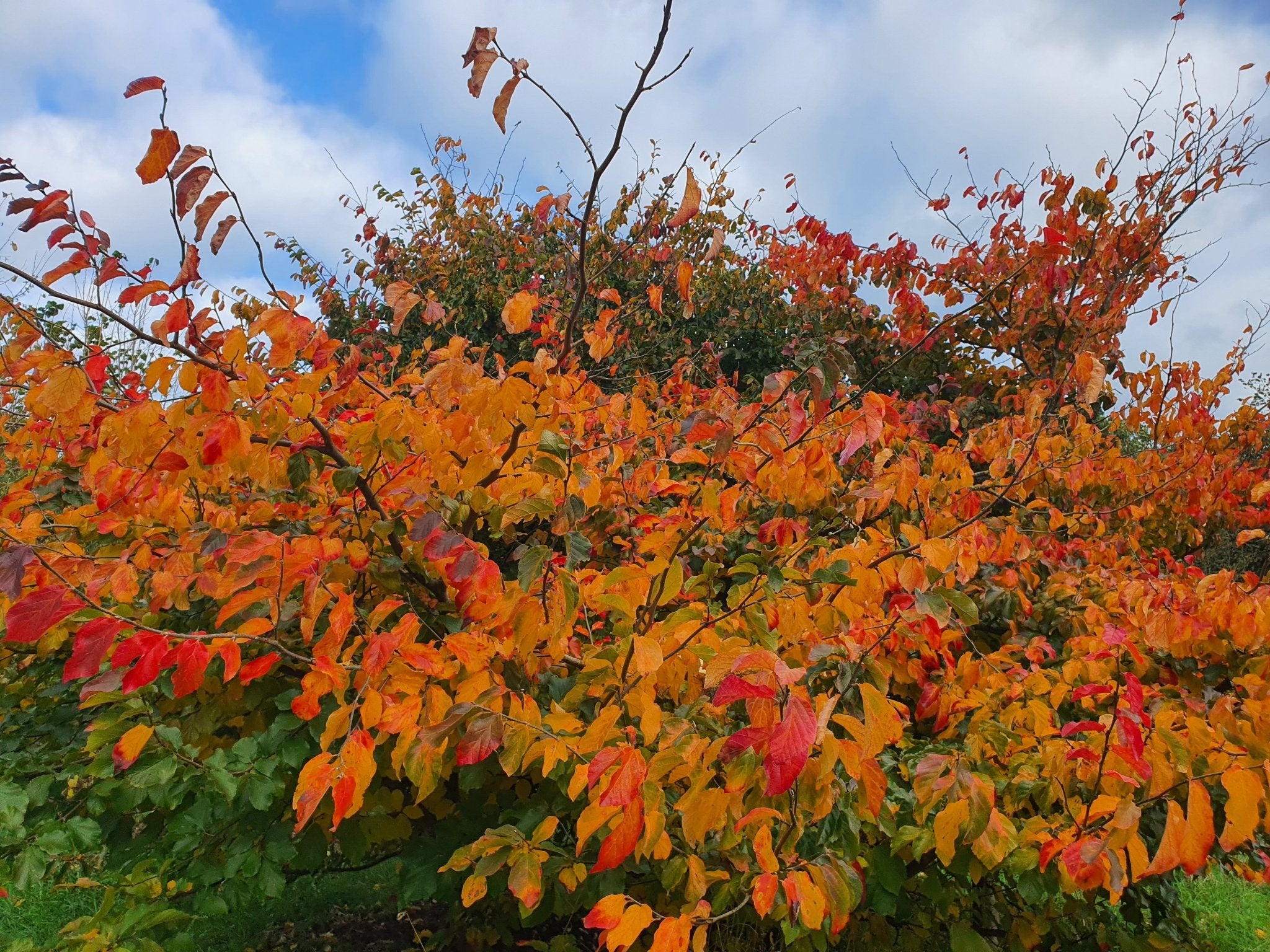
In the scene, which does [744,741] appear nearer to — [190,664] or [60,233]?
[190,664]

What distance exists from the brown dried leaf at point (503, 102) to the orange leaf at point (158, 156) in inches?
23.5

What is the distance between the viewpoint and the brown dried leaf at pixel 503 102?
158 cm

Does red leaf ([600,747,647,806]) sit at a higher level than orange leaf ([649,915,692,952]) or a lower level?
higher

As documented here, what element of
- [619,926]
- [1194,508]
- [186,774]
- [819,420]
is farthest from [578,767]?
[1194,508]

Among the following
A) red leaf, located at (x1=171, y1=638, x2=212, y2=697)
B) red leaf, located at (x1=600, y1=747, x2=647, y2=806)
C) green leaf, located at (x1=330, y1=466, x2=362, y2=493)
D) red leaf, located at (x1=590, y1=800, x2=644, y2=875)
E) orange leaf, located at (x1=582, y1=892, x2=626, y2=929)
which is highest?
green leaf, located at (x1=330, y1=466, x2=362, y2=493)

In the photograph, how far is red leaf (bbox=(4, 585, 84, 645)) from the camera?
1.48 meters

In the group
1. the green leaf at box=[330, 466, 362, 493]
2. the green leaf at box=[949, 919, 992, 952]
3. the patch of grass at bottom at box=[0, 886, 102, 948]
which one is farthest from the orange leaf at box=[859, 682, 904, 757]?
the patch of grass at bottom at box=[0, 886, 102, 948]

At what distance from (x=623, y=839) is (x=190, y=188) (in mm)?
1448

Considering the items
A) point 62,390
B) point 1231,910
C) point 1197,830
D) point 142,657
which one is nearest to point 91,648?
point 142,657

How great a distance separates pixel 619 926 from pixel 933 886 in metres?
1.24

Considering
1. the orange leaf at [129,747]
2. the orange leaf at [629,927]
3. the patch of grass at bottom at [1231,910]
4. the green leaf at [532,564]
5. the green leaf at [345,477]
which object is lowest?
the patch of grass at bottom at [1231,910]

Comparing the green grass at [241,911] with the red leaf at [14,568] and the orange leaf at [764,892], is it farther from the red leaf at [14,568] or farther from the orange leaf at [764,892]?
the orange leaf at [764,892]

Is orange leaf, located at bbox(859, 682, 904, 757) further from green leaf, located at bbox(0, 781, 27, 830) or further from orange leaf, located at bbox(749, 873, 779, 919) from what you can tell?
green leaf, located at bbox(0, 781, 27, 830)

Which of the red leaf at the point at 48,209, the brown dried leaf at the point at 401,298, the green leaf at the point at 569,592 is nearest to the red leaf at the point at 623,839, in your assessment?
the green leaf at the point at 569,592
